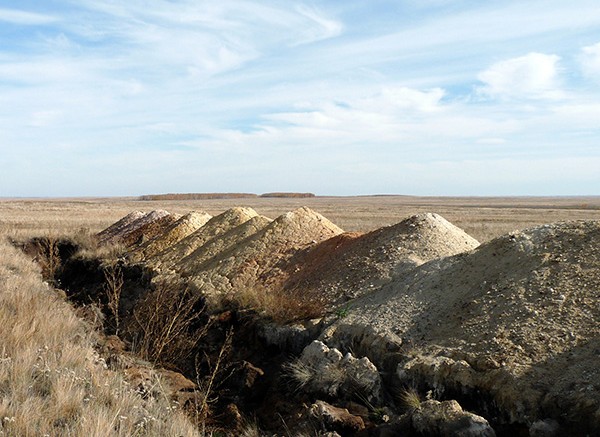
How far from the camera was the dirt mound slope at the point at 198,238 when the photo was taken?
15.5 meters

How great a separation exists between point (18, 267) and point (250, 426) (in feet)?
32.1

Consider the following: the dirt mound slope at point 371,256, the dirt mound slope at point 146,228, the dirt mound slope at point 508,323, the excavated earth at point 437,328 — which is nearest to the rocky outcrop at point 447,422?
the excavated earth at point 437,328

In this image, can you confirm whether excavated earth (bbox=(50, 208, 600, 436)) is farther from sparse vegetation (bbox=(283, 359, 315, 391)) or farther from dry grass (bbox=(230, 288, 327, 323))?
dry grass (bbox=(230, 288, 327, 323))

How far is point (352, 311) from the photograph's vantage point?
895 centimetres

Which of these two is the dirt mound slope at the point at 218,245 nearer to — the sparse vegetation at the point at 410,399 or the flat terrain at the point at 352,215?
the sparse vegetation at the point at 410,399

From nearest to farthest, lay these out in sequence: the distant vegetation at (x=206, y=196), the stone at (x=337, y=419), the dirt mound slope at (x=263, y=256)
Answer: the stone at (x=337, y=419) → the dirt mound slope at (x=263, y=256) → the distant vegetation at (x=206, y=196)

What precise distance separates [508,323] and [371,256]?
170 inches

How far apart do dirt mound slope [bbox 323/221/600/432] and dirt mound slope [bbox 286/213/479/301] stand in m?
0.71

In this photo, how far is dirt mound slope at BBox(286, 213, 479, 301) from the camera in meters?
10.3

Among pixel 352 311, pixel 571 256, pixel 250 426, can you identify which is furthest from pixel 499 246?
pixel 250 426

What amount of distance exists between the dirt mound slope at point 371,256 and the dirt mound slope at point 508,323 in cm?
71

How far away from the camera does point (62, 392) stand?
502 centimetres

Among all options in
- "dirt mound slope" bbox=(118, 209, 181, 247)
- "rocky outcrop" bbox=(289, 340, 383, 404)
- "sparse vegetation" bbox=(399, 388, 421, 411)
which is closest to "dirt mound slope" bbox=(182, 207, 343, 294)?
"rocky outcrop" bbox=(289, 340, 383, 404)

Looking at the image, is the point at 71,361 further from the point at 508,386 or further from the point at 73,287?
the point at 73,287
